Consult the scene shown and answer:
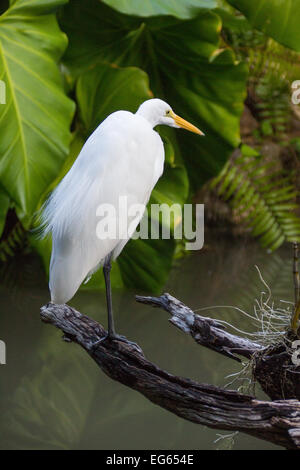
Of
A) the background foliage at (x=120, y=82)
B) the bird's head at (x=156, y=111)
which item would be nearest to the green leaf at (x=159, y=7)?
the background foliage at (x=120, y=82)

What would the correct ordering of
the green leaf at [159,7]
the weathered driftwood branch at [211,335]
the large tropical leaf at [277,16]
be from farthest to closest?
the large tropical leaf at [277,16]
the green leaf at [159,7]
the weathered driftwood branch at [211,335]

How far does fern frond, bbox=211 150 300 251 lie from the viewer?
9.11 feet

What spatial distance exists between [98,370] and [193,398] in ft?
2.12

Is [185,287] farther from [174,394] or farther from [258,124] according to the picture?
[174,394]

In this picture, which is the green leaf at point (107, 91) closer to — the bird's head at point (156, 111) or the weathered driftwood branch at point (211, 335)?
the bird's head at point (156, 111)

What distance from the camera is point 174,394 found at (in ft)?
3.25

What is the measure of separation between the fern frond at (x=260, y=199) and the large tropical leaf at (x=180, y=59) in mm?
529

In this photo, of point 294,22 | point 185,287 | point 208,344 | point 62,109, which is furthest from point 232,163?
point 208,344

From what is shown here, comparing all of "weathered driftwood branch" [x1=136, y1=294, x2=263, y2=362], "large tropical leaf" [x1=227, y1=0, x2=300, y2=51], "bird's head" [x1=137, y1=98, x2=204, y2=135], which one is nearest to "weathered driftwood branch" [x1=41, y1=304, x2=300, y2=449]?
"weathered driftwood branch" [x1=136, y1=294, x2=263, y2=362]

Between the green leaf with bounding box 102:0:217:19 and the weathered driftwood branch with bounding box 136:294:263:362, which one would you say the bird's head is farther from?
the green leaf with bounding box 102:0:217:19

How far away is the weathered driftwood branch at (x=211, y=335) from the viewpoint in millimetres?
1110

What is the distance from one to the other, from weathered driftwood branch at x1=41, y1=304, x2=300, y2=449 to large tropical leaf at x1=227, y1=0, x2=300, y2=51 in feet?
3.78

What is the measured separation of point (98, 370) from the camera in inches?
62.5

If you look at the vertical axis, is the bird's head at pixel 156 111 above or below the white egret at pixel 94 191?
above
